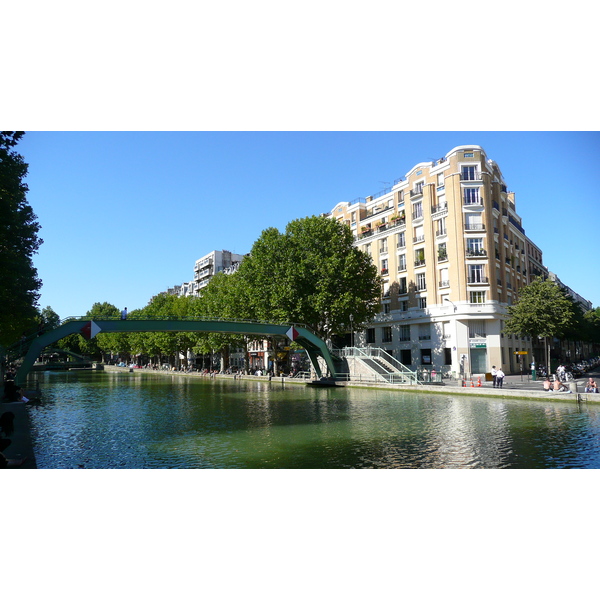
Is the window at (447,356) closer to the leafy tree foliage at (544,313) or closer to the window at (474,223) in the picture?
the leafy tree foliage at (544,313)

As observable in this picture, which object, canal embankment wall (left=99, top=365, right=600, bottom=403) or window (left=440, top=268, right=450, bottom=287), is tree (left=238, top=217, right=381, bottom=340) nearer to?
window (left=440, top=268, right=450, bottom=287)

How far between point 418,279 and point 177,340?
45.8 metres

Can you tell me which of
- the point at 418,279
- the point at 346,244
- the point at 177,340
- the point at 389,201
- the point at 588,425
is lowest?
the point at 588,425

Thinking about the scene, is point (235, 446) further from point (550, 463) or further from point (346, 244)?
point (346, 244)

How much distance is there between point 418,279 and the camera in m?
52.4

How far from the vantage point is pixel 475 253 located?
47.6 meters

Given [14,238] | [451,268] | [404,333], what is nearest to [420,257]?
[451,268]

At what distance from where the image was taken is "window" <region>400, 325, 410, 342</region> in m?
53.1

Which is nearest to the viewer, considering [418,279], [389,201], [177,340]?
[418,279]

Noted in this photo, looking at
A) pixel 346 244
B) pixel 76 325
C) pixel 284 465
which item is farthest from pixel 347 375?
pixel 284 465

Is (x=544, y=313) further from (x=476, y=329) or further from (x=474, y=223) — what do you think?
(x=474, y=223)

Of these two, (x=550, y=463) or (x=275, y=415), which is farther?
(x=275, y=415)

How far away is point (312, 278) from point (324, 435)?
29.6 metres

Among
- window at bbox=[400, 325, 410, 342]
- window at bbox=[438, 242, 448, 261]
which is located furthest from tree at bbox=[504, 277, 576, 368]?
window at bbox=[400, 325, 410, 342]
